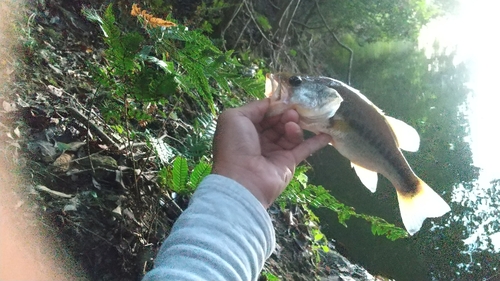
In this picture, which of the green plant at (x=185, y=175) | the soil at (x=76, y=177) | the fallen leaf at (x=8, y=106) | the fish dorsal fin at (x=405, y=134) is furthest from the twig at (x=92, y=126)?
the fish dorsal fin at (x=405, y=134)

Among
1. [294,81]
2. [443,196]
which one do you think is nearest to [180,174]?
[294,81]

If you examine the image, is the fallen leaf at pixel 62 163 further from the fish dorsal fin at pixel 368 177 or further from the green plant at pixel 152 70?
the fish dorsal fin at pixel 368 177

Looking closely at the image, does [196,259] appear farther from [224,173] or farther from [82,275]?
[82,275]

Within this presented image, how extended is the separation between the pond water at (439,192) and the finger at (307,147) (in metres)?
4.50

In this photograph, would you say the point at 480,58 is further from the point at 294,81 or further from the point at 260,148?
the point at 260,148

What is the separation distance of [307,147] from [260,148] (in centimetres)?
27

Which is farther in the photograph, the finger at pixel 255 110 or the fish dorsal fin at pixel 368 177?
the fish dorsal fin at pixel 368 177

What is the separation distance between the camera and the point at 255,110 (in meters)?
1.78

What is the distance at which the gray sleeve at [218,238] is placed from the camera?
120 cm

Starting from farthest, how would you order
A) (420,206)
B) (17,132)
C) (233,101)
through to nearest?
(233,101)
(420,206)
(17,132)

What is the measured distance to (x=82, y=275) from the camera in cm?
202

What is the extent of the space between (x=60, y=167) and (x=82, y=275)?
0.57 m

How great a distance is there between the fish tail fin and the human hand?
71cm

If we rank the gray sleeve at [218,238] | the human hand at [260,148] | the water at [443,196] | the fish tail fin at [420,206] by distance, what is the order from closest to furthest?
the gray sleeve at [218,238] < the human hand at [260,148] < the fish tail fin at [420,206] < the water at [443,196]
